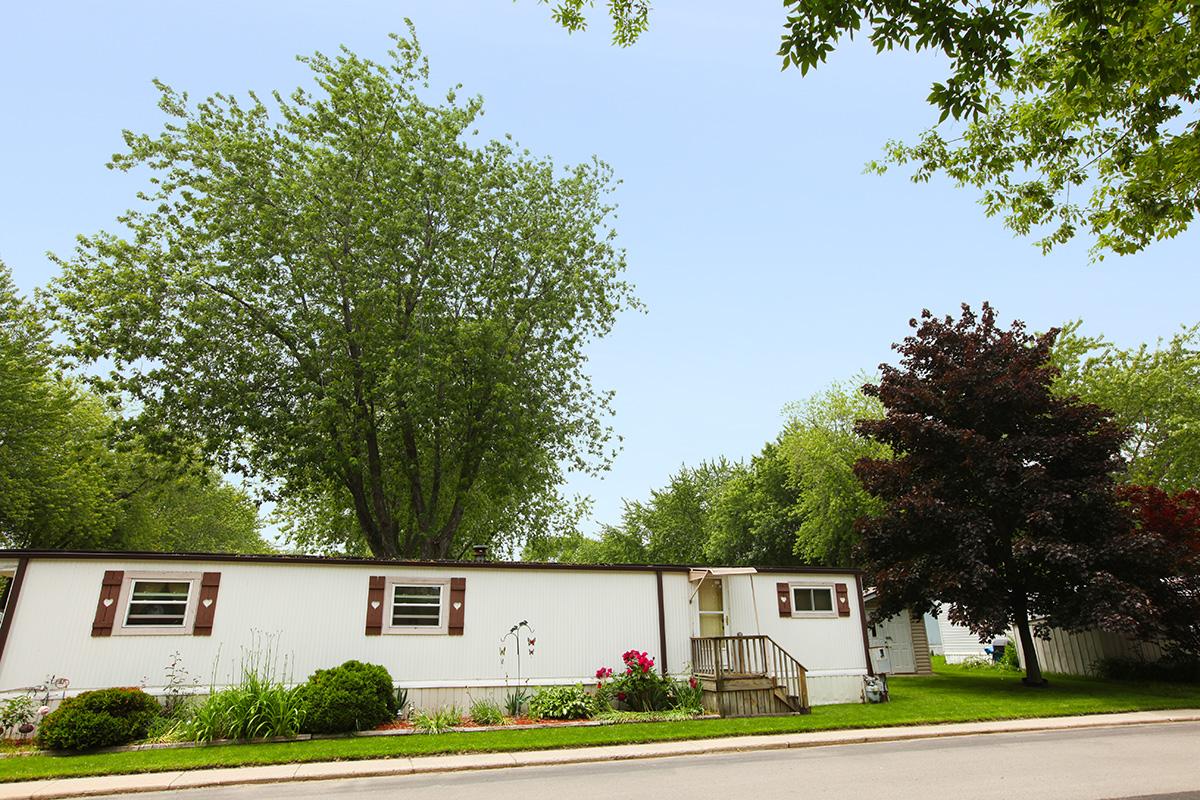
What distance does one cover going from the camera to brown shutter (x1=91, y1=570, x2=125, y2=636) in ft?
47.2

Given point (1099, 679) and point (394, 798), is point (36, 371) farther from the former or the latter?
point (1099, 679)

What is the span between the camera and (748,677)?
16438 mm

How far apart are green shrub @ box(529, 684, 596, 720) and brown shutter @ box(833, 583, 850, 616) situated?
7.36 m

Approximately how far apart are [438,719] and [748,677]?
693 cm

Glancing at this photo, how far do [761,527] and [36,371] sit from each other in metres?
34.8

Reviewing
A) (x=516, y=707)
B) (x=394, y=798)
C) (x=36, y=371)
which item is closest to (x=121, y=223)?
(x=36, y=371)

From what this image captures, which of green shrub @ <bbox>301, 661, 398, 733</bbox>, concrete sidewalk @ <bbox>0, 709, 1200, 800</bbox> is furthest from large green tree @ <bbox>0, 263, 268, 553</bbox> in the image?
concrete sidewalk @ <bbox>0, 709, 1200, 800</bbox>

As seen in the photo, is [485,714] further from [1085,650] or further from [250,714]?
[1085,650]

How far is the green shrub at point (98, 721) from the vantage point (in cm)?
1190

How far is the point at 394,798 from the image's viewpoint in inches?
345

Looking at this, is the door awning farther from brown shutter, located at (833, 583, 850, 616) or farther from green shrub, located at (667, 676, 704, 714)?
brown shutter, located at (833, 583, 850, 616)

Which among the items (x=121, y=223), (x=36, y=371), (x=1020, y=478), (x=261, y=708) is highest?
(x=121, y=223)

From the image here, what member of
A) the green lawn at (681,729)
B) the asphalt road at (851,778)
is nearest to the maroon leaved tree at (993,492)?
the green lawn at (681,729)

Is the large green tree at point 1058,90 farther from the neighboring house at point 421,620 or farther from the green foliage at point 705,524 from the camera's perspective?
the green foliage at point 705,524
